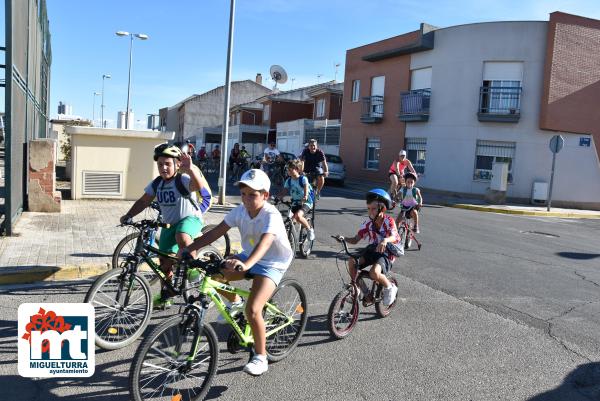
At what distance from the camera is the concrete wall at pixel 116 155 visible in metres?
13.3

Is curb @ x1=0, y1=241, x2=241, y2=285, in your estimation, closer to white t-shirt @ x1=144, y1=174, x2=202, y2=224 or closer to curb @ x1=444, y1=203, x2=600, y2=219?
white t-shirt @ x1=144, y1=174, x2=202, y2=224

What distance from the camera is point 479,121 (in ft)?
80.6

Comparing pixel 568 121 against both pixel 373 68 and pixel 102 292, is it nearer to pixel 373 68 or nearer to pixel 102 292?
pixel 373 68

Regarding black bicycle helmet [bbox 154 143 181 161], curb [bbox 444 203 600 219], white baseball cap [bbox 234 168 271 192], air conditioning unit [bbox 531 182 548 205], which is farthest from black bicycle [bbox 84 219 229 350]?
air conditioning unit [bbox 531 182 548 205]

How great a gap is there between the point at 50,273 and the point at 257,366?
375 centimetres

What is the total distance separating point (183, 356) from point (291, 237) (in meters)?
4.86

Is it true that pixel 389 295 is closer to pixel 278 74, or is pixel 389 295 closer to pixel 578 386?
pixel 578 386

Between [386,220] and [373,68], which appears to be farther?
[373,68]

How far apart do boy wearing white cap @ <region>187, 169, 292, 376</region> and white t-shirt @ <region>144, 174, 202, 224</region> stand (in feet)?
4.56

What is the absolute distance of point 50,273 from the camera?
654cm

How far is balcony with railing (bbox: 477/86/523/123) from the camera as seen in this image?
2378 centimetres

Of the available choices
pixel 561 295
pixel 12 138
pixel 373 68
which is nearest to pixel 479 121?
pixel 373 68

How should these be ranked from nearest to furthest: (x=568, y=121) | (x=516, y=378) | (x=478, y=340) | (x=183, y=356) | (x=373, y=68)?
(x=183, y=356)
(x=516, y=378)
(x=478, y=340)
(x=568, y=121)
(x=373, y=68)

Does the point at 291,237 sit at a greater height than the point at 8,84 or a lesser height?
lesser
